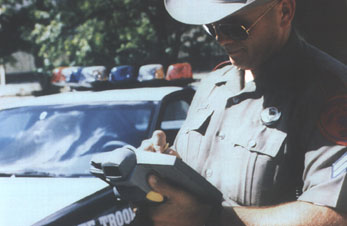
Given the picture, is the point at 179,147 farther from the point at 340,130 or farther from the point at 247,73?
the point at 340,130

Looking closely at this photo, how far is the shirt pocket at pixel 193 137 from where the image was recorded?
145 centimetres

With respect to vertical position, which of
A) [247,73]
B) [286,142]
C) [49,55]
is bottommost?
[49,55]

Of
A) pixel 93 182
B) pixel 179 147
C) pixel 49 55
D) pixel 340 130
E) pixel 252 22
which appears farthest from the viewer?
pixel 49 55

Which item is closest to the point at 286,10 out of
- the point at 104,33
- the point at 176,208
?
the point at 176,208

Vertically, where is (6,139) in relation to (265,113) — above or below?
below

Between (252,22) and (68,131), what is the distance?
2218mm

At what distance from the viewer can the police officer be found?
1100 mm

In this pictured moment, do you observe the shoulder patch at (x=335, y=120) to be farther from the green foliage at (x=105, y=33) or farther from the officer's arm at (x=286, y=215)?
the green foliage at (x=105, y=33)

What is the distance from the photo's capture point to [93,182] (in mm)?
2631

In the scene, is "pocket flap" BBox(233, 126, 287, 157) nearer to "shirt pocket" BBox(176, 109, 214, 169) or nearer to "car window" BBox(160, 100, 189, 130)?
"shirt pocket" BBox(176, 109, 214, 169)

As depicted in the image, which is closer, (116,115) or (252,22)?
(252,22)

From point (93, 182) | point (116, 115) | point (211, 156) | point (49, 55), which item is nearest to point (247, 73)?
point (211, 156)

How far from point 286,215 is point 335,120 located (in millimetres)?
266

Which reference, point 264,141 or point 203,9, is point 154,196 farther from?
Result: point 203,9
